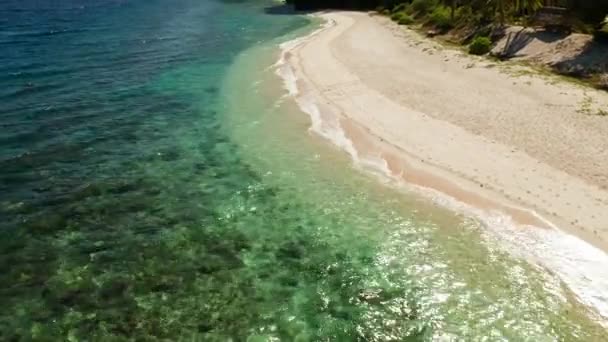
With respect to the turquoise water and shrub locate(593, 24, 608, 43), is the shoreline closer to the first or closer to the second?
the turquoise water

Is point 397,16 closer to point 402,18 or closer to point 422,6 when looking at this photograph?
point 402,18

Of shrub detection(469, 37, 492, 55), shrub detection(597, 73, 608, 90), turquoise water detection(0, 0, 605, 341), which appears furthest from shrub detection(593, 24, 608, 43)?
turquoise water detection(0, 0, 605, 341)

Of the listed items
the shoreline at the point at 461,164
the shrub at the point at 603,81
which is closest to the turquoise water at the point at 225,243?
the shoreline at the point at 461,164

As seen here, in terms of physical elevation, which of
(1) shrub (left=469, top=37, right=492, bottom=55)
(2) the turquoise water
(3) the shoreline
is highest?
(1) shrub (left=469, top=37, right=492, bottom=55)

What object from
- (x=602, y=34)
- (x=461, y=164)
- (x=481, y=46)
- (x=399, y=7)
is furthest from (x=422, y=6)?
(x=461, y=164)

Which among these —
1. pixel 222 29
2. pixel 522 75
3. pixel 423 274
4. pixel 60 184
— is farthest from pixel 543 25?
pixel 222 29

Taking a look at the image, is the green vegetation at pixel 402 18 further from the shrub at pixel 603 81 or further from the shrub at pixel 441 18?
the shrub at pixel 603 81

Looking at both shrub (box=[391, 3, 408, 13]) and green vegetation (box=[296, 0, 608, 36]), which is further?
shrub (box=[391, 3, 408, 13])

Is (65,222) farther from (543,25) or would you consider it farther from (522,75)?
(543,25)
